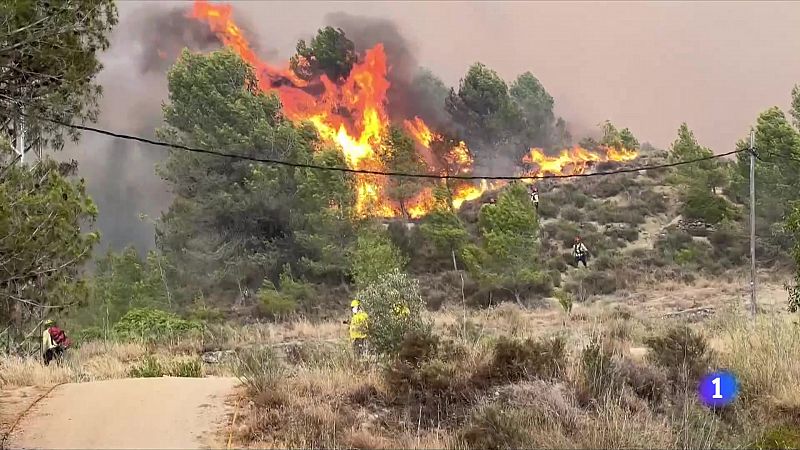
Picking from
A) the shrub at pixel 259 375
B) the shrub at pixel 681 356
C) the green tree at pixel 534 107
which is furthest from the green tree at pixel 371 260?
the green tree at pixel 534 107

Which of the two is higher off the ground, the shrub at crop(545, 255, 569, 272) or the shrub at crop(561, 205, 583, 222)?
the shrub at crop(561, 205, 583, 222)

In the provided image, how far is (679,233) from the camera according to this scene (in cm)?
4259

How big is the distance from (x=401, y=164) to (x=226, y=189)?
32.0 ft

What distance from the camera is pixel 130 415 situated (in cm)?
837

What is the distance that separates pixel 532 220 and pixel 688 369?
66.9 feet

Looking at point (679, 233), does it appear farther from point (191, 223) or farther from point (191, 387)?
point (191, 387)

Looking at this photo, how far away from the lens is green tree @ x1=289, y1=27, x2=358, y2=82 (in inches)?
2366

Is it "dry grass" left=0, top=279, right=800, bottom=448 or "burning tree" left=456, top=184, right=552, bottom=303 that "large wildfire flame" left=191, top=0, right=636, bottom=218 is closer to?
"burning tree" left=456, top=184, right=552, bottom=303

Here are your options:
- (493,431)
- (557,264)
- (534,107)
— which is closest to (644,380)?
(493,431)

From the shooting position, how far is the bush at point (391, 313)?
11.1 metres

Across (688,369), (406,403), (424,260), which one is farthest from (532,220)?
(406,403)

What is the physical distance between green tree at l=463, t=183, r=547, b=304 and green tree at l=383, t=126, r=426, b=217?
9517mm

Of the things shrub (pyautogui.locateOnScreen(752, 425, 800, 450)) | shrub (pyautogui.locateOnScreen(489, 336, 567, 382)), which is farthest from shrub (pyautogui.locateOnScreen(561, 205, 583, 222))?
shrub (pyautogui.locateOnScreen(752, 425, 800, 450))

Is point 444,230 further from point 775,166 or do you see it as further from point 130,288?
point 775,166
